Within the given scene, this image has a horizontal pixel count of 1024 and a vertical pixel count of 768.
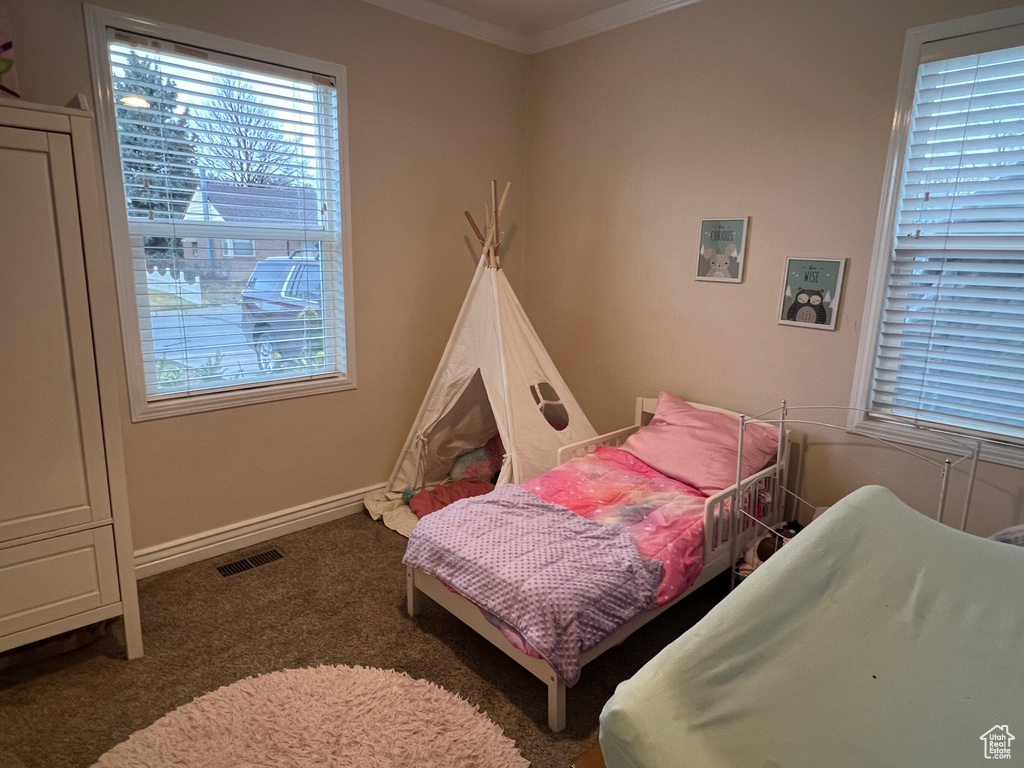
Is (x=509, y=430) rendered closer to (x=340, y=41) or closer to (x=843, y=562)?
(x=843, y=562)

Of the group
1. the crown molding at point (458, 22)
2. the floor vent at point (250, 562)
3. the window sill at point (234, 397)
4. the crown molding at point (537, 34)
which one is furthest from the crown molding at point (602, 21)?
the floor vent at point (250, 562)

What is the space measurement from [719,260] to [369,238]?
179 cm

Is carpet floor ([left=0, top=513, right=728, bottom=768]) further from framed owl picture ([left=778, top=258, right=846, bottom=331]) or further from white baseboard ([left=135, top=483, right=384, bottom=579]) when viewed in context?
framed owl picture ([left=778, top=258, right=846, bottom=331])

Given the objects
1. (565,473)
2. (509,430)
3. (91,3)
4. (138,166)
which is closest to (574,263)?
(509,430)

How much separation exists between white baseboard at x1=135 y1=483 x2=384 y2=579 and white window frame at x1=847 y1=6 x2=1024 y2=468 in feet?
8.25

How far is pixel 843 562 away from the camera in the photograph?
4.84 feet

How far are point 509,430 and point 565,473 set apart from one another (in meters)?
0.39

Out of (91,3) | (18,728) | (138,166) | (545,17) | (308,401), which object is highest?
(545,17)

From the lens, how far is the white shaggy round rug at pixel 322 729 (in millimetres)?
1778

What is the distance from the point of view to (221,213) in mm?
2721

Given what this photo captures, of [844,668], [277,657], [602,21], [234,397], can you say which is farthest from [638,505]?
[602,21]

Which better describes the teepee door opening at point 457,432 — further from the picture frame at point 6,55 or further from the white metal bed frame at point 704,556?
the picture frame at point 6,55

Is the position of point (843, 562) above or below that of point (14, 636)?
above

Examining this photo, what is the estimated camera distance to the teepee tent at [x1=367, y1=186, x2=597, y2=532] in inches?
118
